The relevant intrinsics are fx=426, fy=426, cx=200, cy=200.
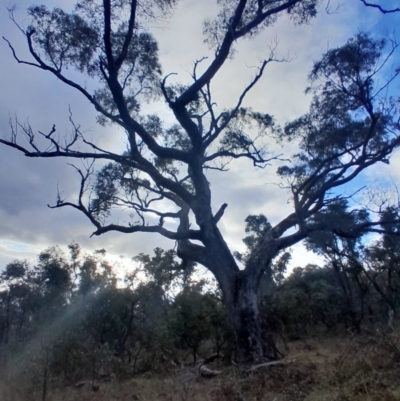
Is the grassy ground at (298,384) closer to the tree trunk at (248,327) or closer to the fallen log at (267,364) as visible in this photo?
the fallen log at (267,364)

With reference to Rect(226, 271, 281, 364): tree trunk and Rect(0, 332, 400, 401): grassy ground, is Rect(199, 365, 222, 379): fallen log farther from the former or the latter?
Rect(226, 271, 281, 364): tree trunk

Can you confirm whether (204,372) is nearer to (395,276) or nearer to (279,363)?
(279,363)

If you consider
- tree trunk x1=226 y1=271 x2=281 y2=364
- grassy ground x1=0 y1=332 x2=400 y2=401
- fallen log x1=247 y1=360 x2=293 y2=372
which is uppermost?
tree trunk x1=226 y1=271 x2=281 y2=364

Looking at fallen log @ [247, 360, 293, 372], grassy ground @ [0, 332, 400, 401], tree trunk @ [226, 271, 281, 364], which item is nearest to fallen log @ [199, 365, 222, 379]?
grassy ground @ [0, 332, 400, 401]

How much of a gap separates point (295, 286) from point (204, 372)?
1355 cm

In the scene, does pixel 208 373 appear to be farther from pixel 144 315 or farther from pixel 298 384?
pixel 144 315

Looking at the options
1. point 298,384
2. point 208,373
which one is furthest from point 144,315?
point 298,384

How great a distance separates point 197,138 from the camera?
38.0 feet

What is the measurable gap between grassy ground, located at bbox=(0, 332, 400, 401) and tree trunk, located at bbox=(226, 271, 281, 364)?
58 centimetres

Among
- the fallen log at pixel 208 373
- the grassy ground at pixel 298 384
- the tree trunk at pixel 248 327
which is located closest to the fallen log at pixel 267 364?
the grassy ground at pixel 298 384

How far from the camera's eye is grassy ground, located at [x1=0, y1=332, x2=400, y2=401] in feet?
20.1

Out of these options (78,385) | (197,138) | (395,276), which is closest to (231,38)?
(197,138)

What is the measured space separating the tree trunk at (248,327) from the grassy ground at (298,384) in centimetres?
58

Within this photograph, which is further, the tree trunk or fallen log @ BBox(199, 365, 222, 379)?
fallen log @ BBox(199, 365, 222, 379)
